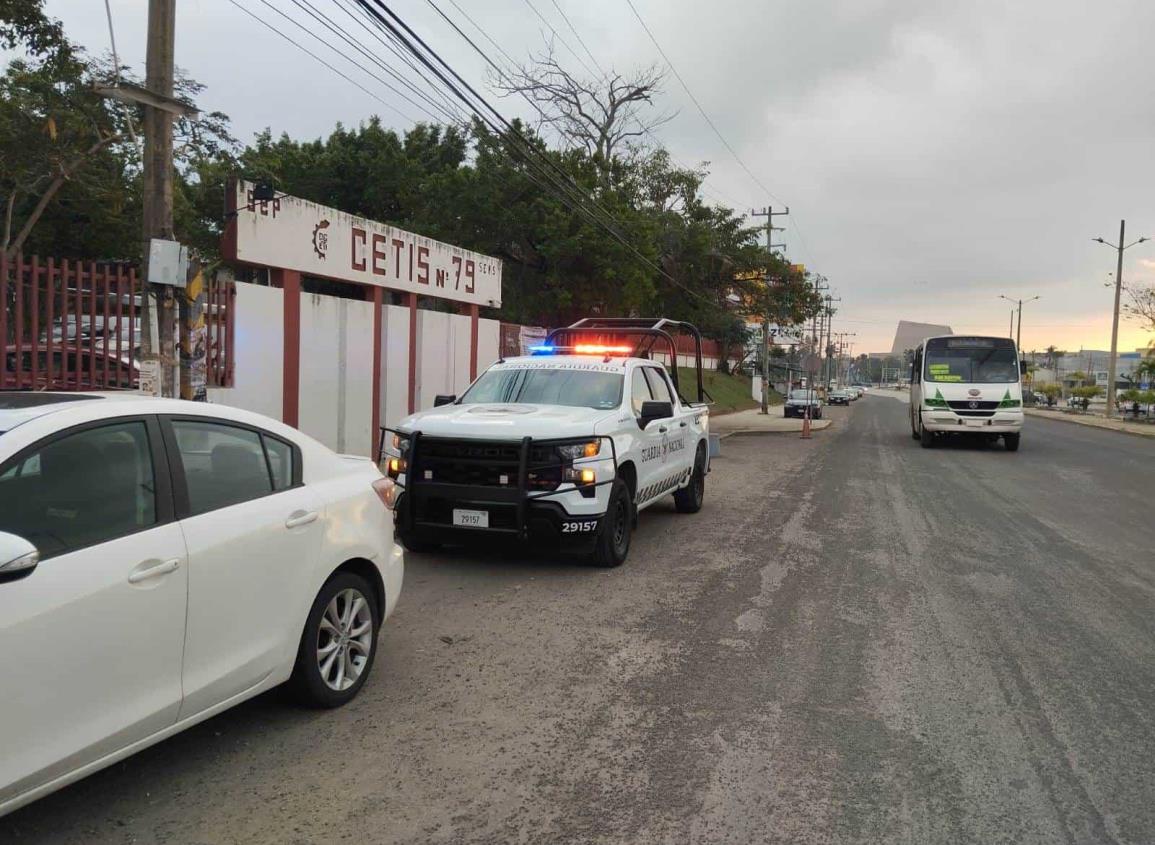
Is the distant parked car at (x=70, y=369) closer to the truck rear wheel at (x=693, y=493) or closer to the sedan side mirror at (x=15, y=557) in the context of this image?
the sedan side mirror at (x=15, y=557)

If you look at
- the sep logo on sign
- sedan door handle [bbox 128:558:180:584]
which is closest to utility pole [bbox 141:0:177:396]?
the sep logo on sign

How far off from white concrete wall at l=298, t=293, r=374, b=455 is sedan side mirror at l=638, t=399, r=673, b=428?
535 centimetres

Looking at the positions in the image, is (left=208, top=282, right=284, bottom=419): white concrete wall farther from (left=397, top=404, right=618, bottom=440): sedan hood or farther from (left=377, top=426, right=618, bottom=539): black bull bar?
(left=377, top=426, right=618, bottom=539): black bull bar

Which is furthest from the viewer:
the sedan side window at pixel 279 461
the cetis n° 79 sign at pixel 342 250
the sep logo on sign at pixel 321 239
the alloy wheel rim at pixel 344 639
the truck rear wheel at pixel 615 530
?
the sep logo on sign at pixel 321 239

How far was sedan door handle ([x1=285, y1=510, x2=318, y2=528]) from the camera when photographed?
12.9ft

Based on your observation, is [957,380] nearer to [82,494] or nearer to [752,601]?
[752,601]

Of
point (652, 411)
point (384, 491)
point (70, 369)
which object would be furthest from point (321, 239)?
point (384, 491)

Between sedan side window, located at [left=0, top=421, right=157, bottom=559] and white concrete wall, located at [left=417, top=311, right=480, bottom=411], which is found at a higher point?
white concrete wall, located at [left=417, top=311, right=480, bottom=411]

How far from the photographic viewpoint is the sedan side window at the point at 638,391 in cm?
827

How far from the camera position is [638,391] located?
8625 mm

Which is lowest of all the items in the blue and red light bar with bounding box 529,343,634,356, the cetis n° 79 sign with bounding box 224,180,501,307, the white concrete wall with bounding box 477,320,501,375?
the blue and red light bar with bounding box 529,343,634,356

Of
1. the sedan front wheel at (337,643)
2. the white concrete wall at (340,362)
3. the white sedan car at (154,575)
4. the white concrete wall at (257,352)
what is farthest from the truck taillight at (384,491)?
the white concrete wall at (257,352)

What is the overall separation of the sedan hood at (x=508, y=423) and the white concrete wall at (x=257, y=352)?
12.2 ft

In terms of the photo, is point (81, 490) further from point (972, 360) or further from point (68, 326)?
point (972, 360)
